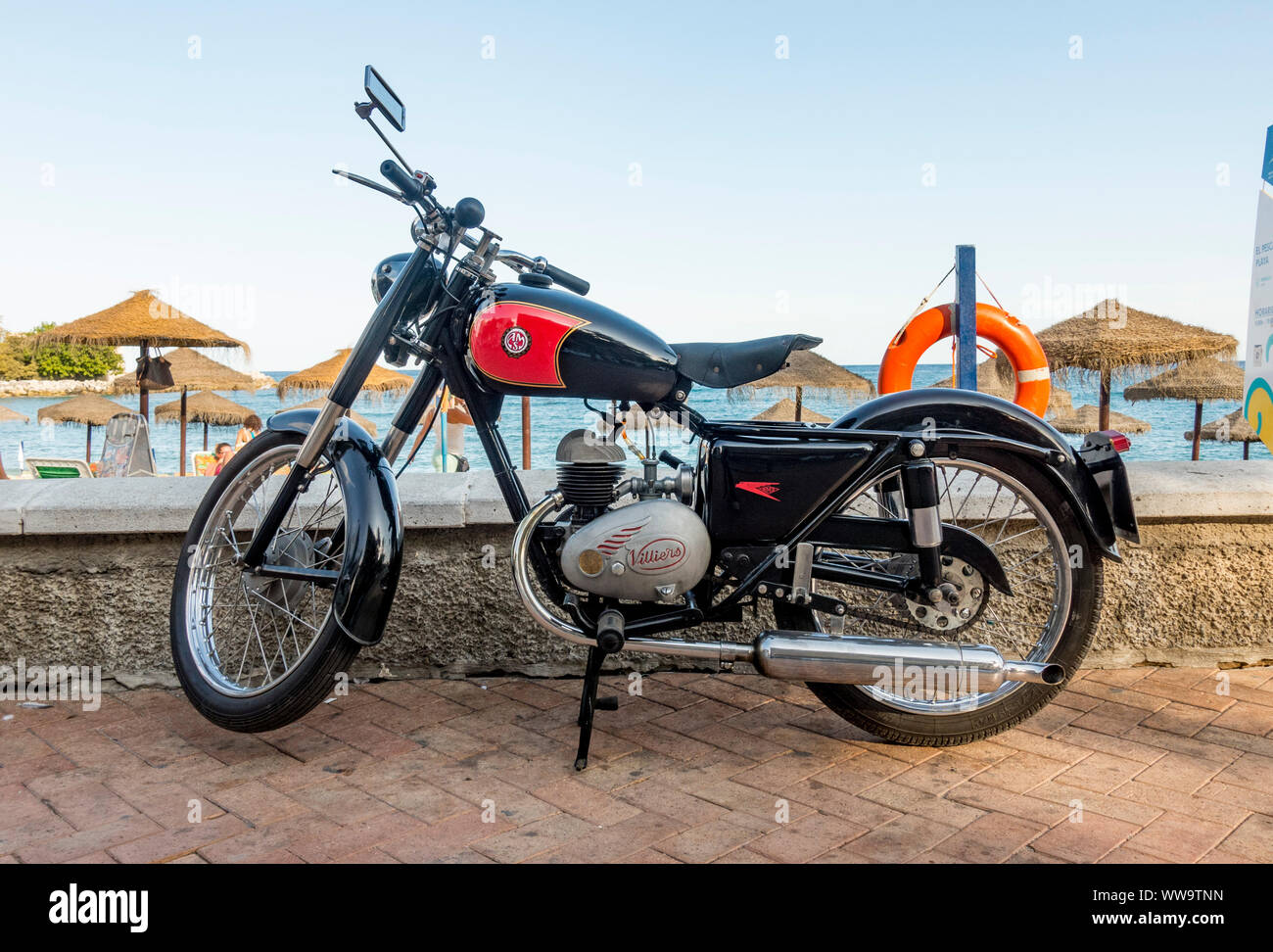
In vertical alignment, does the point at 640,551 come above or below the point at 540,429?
above

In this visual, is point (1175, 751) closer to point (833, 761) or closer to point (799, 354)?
point (833, 761)

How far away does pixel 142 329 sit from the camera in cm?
1348

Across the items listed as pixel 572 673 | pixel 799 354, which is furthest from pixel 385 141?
pixel 799 354

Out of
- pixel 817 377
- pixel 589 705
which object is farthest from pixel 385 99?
pixel 817 377

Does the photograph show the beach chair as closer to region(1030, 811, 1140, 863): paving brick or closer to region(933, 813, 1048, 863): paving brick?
region(933, 813, 1048, 863): paving brick

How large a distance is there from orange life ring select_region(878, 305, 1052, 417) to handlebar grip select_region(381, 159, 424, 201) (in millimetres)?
2392

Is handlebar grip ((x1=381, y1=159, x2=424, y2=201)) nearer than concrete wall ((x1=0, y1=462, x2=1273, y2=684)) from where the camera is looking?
Yes

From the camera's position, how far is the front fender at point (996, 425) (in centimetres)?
260

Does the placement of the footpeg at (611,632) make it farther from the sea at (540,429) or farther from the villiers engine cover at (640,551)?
the sea at (540,429)

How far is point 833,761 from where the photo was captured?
103 inches

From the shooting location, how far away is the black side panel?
251 centimetres

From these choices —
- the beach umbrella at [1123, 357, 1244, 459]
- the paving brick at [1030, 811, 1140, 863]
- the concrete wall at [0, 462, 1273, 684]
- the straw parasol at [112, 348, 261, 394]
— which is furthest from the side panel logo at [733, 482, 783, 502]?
the straw parasol at [112, 348, 261, 394]

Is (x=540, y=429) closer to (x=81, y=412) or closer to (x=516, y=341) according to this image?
(x=81, y=412)

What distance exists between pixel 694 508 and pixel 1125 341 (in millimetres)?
9702
